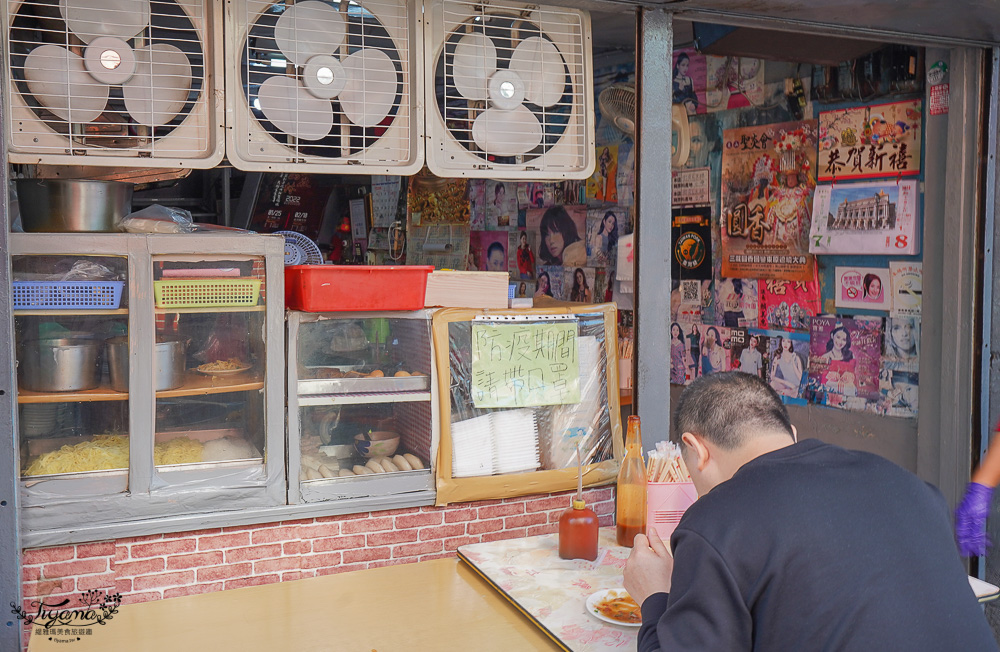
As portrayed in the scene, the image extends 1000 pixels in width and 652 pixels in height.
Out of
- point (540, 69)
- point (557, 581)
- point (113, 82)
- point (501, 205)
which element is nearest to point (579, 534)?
point (557, 581)

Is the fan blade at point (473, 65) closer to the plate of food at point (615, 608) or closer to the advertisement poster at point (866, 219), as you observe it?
the plate of food at point (615, 608)

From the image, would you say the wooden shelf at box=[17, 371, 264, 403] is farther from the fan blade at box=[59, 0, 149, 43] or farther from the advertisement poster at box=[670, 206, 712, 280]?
the advertisement poster at box=[670, 206, 712, 280]

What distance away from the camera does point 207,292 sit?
3.38m

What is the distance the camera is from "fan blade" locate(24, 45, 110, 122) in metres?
2.98

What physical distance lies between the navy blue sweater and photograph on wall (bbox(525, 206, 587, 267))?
430 centimetres

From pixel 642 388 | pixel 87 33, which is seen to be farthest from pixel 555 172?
pixel 87 33

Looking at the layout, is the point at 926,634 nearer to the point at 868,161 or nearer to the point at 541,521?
the point at 541,521

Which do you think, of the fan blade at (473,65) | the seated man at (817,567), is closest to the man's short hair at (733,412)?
the seated man at (817,567)

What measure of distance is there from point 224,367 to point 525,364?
125 centimetres

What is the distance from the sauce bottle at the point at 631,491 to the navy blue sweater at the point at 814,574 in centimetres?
92

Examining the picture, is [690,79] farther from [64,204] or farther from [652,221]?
[64,204]

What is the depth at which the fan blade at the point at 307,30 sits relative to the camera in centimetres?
324

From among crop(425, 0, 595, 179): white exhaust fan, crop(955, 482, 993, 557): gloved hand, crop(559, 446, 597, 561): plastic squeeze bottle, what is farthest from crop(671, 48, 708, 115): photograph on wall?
crop(559, 446, 597, 561): plastic squeeze bottle

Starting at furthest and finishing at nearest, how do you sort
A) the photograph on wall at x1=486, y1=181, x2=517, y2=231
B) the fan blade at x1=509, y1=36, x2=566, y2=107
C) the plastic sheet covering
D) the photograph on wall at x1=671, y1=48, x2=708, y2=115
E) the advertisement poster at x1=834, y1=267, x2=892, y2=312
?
the photograph on wall at x1=486, y1=181, x2=517, y2=231 → the photograph on wall at x1=671, y1=48, x2=708, y2=115 → the advertisement poster at x1=834, y1=267, x2=892, y2=312 → the plastic sheet covering → the fan blade at x1=509, y1=36, x2=566, y2=107
